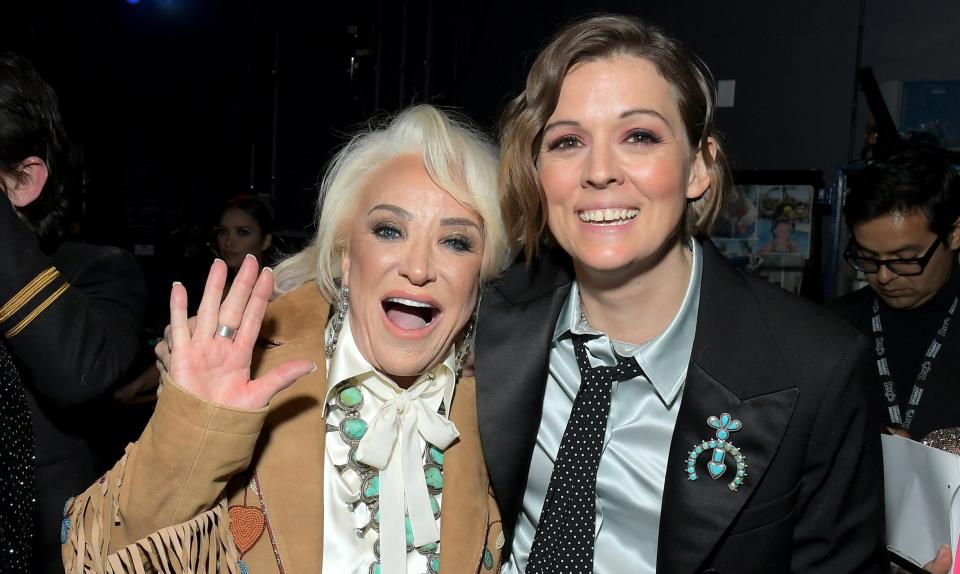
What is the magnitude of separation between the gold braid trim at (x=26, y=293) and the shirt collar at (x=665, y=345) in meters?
1.12

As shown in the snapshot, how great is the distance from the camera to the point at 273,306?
1943 millimetres

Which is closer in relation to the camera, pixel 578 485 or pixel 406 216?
pixel 578 485

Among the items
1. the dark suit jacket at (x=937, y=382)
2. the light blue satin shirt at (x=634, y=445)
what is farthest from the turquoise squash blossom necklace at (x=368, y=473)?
the dark suit jacket at (x=937, y=382)

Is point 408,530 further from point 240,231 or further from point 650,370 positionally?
point 240,231

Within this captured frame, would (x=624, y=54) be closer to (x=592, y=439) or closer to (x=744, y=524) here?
(x=592, y=439)

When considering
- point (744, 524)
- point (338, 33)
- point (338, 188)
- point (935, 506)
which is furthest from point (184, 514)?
point (338, 33)

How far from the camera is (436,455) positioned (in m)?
1.93

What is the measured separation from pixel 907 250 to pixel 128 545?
7.66 ft

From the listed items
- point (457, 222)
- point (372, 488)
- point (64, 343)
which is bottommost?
point (372, 488)

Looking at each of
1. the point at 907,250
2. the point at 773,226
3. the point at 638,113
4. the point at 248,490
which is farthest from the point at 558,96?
the point at 773,226

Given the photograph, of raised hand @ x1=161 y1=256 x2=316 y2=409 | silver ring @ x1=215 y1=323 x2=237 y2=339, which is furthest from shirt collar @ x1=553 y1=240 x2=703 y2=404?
silver ring @ x1=215 y1=323 x2=237 y2=339

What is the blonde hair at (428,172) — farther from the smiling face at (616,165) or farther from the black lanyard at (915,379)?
the black lanyard at (915,379)

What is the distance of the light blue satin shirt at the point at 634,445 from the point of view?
1.73m

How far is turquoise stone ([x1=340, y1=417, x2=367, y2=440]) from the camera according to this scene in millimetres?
1863
